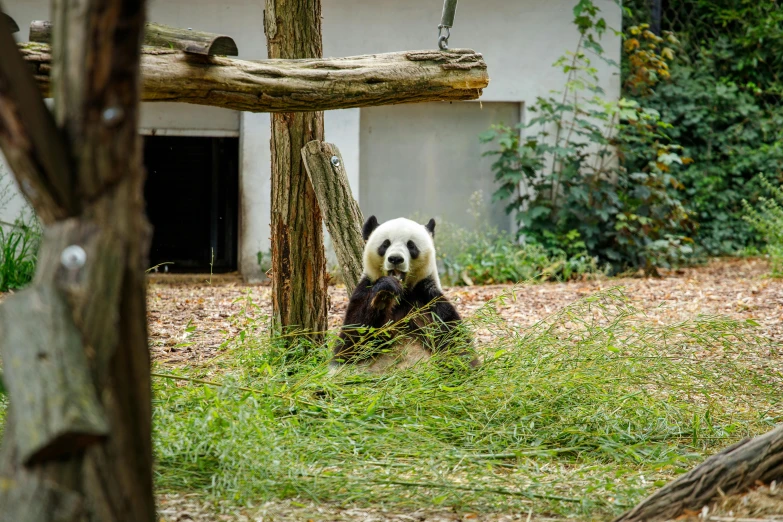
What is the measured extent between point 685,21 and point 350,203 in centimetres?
991

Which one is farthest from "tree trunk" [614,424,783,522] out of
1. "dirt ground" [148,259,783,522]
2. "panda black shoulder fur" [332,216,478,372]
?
"panda black shoulder fur" [332,216,478,372]

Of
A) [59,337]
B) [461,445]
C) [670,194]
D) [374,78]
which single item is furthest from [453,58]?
[670,194]

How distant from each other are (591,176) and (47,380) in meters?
9.99

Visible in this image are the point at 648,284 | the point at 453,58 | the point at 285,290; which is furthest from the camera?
the point at 648,284

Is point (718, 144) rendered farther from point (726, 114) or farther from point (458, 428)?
point (458, 428)

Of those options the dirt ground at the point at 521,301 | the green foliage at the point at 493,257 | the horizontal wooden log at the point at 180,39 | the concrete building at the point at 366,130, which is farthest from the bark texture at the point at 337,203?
the concrete building at the point at 366,130

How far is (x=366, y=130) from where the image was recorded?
10680 mm

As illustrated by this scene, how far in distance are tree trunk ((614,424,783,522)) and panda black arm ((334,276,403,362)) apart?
7.71ft

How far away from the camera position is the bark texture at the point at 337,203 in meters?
5.23

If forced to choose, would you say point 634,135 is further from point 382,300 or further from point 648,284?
point 382,300

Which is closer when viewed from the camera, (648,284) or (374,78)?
(374,78)

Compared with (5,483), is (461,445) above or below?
below

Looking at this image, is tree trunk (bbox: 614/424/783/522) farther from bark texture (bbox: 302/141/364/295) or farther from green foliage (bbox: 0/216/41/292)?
green foliage (bbox: 0/216/41/292)

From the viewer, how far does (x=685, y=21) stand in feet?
42.8
